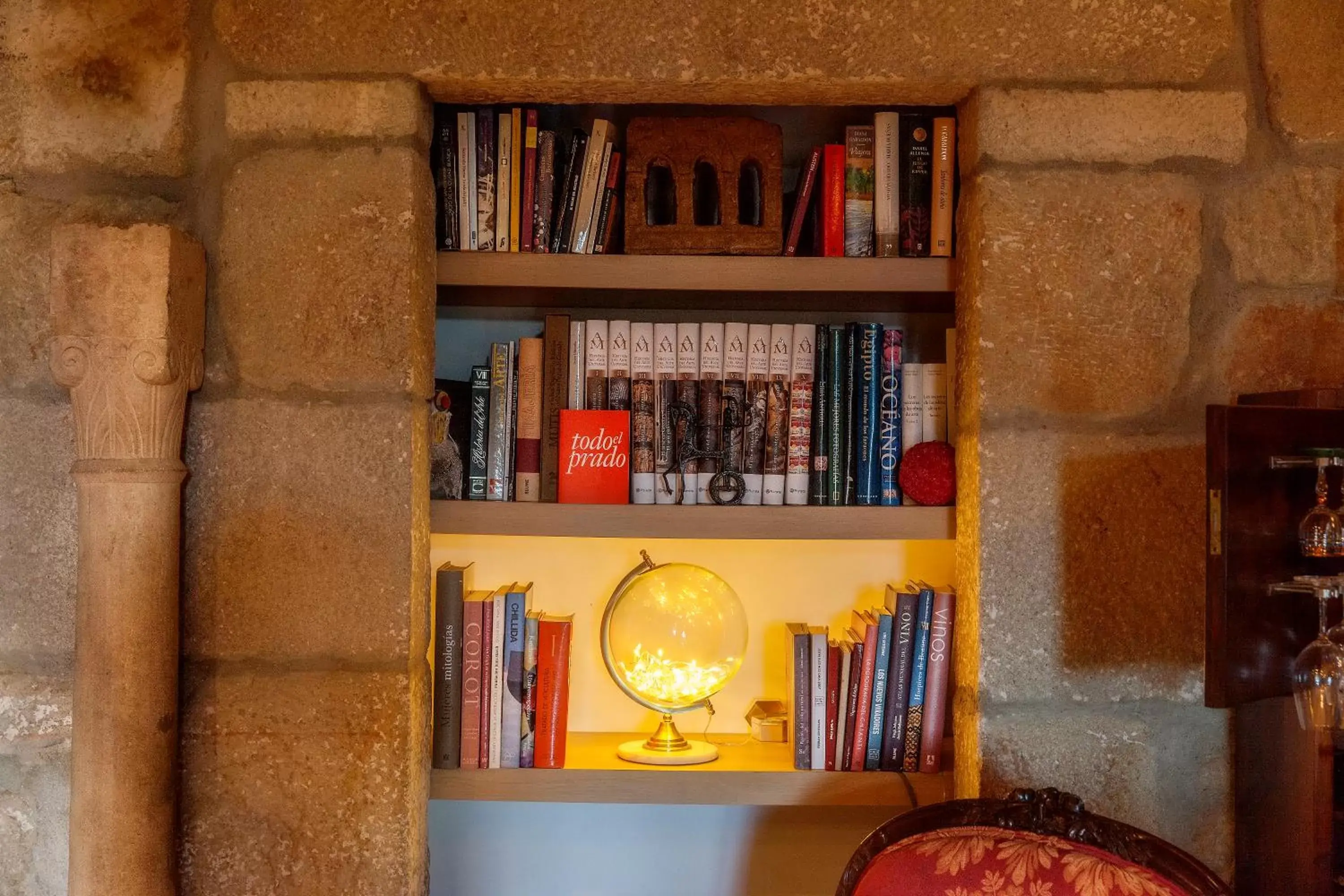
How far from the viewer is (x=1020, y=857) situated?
50.5 inches

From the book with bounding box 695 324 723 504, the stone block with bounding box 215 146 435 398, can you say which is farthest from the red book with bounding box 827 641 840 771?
the stone block with bounding box 215 146 435 398

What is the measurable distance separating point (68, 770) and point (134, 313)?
742mm

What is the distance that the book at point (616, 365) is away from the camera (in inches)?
68.5

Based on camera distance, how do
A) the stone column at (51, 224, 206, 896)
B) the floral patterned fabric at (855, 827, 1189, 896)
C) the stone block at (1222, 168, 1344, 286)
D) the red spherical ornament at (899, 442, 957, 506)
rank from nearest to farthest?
the floral patterned fabric at (855, 827, 1189, 896) < the stone column at (51, 224, 206, 896) < the stone block at (1222, 168, 1344, 286) < the red spherical ornament at (899, 442, 957, 506)

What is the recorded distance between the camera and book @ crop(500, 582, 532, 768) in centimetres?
171

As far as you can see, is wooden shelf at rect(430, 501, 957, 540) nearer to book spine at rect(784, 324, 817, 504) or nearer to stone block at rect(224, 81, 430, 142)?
book spine at rect(784, 324, 817, 504)

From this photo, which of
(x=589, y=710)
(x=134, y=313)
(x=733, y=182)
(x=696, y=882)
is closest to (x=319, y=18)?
(x=134, y=313)

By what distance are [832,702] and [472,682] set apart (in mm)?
612

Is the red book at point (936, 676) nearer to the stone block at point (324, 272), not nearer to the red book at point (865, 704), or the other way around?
the red book at point (865, 704)

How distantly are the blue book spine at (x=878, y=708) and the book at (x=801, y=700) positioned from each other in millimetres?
99

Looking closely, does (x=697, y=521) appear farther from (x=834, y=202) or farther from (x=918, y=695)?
(x=834, y=202)

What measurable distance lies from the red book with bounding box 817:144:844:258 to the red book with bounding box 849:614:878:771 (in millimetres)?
655

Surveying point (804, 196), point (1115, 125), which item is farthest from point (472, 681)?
point (1115, 125)

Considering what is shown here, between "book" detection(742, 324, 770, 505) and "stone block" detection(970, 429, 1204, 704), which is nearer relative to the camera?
"stone block" detection(970, 429, 1204, 704)
